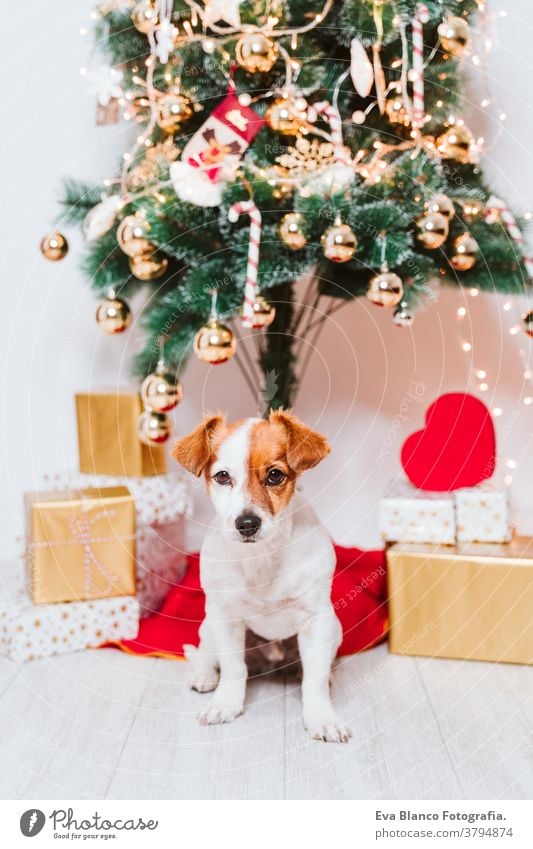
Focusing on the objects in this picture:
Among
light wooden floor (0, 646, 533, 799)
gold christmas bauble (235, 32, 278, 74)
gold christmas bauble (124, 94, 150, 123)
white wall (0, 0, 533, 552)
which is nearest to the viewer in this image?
light wooden floor (0, 646, 533, 799)

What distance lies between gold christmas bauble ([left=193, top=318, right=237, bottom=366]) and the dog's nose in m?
0.33

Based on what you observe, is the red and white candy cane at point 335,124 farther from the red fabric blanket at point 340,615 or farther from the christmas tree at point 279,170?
the red fabric blanket at point 340,615

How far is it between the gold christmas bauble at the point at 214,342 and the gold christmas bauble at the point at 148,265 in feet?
0.59

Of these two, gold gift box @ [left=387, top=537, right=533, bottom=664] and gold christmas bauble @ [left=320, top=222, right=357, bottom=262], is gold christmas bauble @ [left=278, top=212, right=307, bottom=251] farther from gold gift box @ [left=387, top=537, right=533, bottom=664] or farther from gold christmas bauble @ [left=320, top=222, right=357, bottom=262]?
gold gift box @ [left=387, top=537, right=533, bottom=664]

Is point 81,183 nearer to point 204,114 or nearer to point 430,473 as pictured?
point 204,114

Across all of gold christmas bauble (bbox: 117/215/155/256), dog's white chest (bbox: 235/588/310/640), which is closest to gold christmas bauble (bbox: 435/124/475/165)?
gold christmas bauble (bbox: 117/215/155/256)

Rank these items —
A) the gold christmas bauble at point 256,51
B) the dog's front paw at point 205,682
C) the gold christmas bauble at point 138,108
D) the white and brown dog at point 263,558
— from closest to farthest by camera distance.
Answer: the white and brown dog at point 263,558, the gold christmas bauble at point 256,51, the dog's front paw at point 205,682, the gold christmas bauble at point 138,108

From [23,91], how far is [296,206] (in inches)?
42.1

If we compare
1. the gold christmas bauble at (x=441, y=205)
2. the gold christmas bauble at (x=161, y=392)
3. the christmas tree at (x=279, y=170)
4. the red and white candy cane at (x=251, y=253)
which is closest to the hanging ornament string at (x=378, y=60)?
the christmas tree at (x=279, y=170)

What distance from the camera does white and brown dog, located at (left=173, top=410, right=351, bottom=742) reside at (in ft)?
4.92

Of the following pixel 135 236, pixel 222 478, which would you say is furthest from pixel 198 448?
pixel 135 236

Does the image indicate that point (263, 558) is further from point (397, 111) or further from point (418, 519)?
point (397, 111)

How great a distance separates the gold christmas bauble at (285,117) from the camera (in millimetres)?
1675
